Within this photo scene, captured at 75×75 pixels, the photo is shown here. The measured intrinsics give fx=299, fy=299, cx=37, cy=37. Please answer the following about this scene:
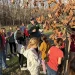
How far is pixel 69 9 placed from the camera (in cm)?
707

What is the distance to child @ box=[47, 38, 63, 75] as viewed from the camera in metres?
7.43

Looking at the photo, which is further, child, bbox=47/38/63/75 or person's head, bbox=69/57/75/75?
person's head, bbox=69/57/75/75

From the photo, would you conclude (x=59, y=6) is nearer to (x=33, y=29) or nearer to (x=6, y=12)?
(x=33, y=29)

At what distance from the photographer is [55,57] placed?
295 inches

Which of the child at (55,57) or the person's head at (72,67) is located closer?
the child at (55,57)

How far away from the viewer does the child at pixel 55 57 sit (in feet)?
24.4

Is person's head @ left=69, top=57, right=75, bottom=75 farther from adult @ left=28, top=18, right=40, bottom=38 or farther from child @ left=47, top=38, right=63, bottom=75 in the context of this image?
adult @ left=28, top=18, right=40, bottom=38

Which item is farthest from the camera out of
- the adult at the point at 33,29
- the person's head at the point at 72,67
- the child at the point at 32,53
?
the adult at the point at 33,29

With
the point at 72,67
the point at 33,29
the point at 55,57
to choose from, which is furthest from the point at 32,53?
the point at 33,29

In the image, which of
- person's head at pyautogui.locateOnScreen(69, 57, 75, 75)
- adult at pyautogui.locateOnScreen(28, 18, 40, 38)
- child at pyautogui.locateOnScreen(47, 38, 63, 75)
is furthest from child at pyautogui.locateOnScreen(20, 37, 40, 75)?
adult at pyautogui.locateOnScreen(28, 18, 40, 38)

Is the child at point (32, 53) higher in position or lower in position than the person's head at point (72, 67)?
higher

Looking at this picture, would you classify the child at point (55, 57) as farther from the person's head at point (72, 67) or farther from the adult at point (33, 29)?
the adult at point (33, 29)

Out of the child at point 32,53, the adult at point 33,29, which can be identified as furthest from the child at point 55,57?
the adult at point 33,29

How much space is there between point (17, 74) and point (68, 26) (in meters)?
4.06
